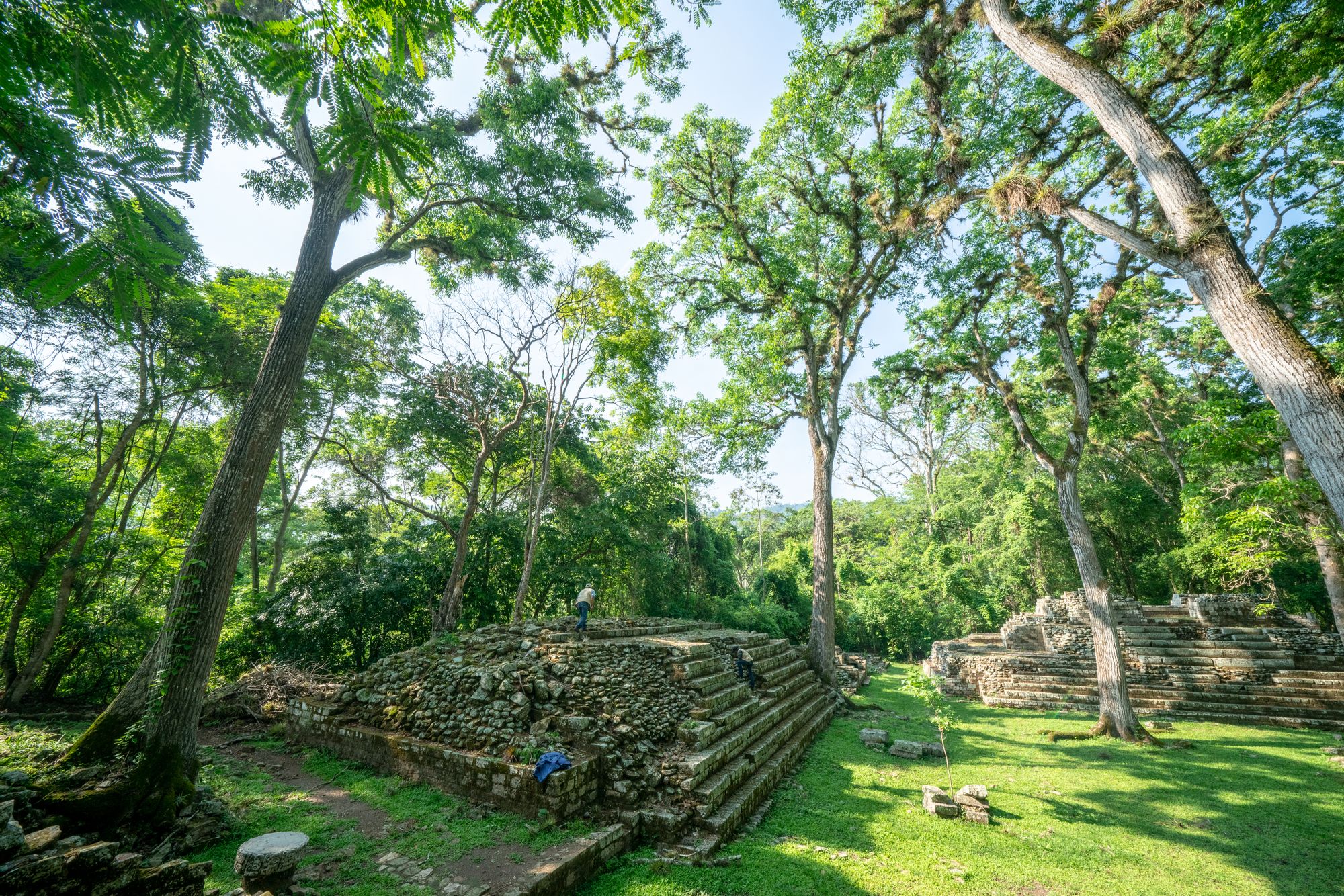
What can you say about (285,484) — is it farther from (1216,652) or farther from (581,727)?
(1216,652)

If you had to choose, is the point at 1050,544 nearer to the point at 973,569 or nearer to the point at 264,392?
the point at 973,569

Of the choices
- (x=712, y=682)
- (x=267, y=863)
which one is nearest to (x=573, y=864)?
(x=267, y=863)

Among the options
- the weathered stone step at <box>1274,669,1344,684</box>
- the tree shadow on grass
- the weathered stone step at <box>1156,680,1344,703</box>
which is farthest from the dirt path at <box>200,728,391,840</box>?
the weathered stone step at <box>1274,669,1344,684</box>

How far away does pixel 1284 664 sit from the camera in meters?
10.6

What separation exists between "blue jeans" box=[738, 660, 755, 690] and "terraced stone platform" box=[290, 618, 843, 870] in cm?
21

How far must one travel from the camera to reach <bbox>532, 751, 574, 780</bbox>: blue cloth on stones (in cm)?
461

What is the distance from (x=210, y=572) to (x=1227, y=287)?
28.6ft

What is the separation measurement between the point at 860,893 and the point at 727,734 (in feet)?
8.65

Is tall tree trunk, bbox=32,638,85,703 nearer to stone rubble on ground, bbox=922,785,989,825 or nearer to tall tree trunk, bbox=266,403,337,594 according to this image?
tall tree trunk, bbox=266,403,337,594

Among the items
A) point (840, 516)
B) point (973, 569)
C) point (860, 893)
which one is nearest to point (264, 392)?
point (860, 893)

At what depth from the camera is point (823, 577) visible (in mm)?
11297

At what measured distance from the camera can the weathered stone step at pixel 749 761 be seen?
4773 millimetres

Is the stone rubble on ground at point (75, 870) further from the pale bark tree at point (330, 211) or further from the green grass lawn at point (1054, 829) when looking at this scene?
the green grass lawn at point (1054, 829)

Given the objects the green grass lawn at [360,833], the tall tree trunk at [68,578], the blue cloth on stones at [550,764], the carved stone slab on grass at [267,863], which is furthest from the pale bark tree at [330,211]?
the tall tree trunk at [68,578]
